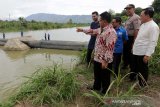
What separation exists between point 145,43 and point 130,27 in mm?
1081

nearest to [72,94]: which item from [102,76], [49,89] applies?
[49,89]

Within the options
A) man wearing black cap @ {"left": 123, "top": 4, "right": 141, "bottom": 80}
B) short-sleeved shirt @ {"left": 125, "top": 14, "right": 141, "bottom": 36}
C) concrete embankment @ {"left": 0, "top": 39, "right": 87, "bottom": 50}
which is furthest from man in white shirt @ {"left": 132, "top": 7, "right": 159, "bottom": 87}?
concrete embankment @ {"left": 0, "top": 39, "right": 87, "bottom": 50}

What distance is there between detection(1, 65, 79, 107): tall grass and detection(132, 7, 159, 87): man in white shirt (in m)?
1.17

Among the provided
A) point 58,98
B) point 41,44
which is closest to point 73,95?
point 58,98

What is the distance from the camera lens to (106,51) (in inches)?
149

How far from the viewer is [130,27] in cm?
523

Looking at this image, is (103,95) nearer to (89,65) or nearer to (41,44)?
(89,65)

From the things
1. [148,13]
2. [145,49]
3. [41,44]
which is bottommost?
[41,44]

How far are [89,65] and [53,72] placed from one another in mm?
1538

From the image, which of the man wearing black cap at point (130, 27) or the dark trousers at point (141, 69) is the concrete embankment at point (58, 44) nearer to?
the man wearing black cap at point (130, 27)

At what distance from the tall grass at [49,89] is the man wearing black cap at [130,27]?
1370mm

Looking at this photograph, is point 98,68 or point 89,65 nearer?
point 98,68

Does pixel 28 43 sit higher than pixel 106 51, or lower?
lower

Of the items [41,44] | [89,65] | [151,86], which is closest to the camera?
[151,86]
